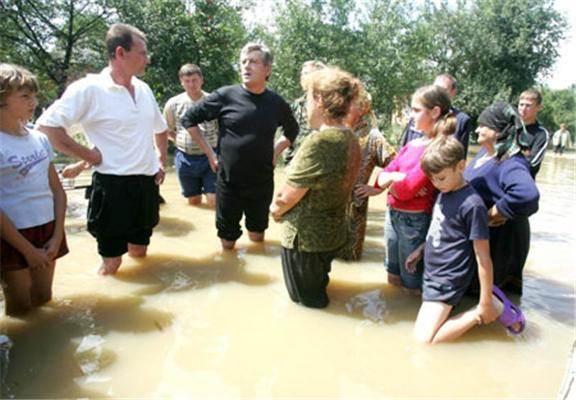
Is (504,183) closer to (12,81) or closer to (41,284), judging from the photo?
(12,81)

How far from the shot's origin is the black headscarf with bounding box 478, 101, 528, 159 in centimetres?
313

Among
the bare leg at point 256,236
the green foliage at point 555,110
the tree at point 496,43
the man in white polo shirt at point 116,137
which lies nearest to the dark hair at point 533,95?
the bare leg at point 256,236

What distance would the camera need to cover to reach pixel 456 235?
2986 mm

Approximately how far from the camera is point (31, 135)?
288 centimetres

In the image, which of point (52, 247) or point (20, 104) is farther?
point (52, 247)

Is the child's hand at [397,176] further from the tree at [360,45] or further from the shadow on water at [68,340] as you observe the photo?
the tree at [360,45]

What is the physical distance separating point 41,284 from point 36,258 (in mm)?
608

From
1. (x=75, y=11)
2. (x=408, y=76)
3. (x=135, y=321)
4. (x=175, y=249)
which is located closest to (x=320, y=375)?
(x=135, y=321)

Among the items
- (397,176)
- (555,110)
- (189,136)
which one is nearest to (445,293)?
(397,176)

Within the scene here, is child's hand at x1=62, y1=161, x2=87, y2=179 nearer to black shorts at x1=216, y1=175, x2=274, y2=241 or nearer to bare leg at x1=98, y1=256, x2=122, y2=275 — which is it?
bare leg at x1=98, y1=256, x2=122, y2=275

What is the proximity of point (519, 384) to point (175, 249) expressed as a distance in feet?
11.2

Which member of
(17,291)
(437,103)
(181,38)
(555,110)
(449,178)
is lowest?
(555,110)

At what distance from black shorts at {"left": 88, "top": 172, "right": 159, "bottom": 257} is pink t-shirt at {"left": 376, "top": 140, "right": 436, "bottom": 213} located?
2112 mm

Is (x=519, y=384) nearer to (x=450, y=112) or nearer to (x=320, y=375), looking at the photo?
(x=320, y=375)
